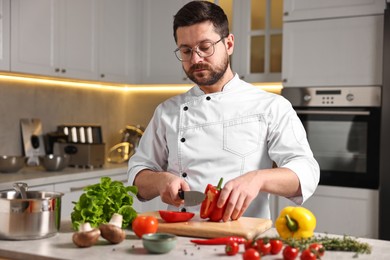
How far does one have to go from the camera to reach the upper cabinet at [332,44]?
11.0 feet

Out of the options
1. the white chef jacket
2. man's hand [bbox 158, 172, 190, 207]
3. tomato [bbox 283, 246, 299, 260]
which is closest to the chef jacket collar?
the white chef jacket

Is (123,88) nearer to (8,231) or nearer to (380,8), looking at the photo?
(380,8)

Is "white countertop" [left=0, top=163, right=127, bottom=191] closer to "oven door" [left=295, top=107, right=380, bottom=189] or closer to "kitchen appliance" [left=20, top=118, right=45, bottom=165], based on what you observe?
"kitchen appliance" [left=20, top=118, right=45, bottom=165]

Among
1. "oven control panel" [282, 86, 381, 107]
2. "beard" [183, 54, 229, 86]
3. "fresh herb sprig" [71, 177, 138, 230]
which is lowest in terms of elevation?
A: "fresh herb sprig" [71, 177, 138, 230]

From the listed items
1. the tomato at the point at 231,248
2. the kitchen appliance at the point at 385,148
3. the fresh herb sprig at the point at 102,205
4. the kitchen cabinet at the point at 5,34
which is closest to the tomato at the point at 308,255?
the tomato at the point at 231,248

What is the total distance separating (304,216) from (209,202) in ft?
1.00

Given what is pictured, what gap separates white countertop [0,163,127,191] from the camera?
9.99 feet

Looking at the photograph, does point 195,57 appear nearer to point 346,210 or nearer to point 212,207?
point 212,207

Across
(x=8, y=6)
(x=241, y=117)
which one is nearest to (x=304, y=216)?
(x=241, y=117)

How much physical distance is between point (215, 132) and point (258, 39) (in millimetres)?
2042

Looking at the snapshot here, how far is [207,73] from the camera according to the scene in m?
2.02

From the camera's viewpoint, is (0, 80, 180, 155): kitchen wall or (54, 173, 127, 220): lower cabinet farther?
(0, 80, 180, 155): kitchen wall

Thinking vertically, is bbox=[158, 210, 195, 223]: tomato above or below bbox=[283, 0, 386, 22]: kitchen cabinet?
below

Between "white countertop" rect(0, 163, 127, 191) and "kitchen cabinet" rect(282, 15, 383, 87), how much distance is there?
1.40m
